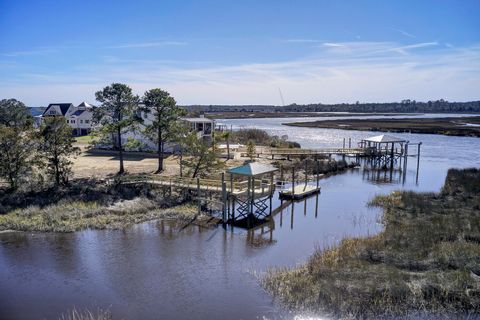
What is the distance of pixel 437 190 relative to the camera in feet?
117

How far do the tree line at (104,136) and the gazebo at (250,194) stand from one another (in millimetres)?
5027

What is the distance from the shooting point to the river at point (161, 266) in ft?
50.7

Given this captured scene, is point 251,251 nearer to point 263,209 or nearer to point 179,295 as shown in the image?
point 179,295

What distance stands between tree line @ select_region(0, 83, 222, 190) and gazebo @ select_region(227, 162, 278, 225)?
198 inches

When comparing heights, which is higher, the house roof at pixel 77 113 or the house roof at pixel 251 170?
the house roof at pixel 77 113

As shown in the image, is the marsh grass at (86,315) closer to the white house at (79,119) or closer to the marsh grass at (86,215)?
the marsh grass at (86,215)

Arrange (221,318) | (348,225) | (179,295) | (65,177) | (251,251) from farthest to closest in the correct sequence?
(65,177) → (348,225) → (251,251) → (179,295) → (221,318)

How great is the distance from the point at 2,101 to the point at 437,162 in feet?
204

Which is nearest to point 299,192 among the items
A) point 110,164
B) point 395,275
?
point 395,275

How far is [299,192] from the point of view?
112ft

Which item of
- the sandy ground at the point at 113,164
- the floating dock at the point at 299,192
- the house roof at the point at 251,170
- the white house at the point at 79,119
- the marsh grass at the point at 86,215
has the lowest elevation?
the floating dock at the point at 299,192

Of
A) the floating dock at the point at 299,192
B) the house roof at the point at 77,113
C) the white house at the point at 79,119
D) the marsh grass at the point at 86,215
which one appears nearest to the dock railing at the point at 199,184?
the marsh grass at the point at 86,215

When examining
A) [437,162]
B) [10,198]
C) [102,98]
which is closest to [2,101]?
[102,98]

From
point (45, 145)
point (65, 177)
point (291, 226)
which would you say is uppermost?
point (45, 145)
